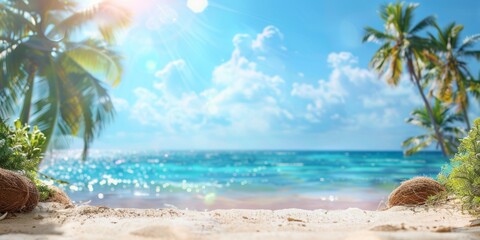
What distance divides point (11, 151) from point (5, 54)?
843 cm

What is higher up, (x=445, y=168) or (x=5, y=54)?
(x=5, y=54)

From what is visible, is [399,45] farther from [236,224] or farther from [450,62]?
[236,224]

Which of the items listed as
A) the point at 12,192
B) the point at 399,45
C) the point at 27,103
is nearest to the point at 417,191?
the point at 12,192

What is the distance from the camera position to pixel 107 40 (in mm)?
17016

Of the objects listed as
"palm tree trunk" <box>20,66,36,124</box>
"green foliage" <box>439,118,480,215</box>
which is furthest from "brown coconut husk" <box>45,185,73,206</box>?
"palm tree trunk" <box>20,66,36,124</box>

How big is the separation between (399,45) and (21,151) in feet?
89.1

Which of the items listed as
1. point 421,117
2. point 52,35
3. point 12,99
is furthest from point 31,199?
point 421,117

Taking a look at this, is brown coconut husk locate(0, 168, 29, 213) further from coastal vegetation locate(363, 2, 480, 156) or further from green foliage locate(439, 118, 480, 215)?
coastal vegetation locate(363, 2, 480, 156)

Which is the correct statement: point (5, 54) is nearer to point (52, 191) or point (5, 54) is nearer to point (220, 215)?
point (52, 191)

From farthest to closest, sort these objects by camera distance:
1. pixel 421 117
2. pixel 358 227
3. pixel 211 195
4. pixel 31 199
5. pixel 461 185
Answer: pixel 421 117, pixel 211 195, pixel 31 199, pixel 461 185, pixel 358 227

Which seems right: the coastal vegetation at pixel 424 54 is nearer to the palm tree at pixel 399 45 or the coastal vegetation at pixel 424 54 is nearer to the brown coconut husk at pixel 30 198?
the palm tree at pixel 399 45

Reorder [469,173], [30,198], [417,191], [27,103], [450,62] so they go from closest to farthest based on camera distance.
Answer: [469,173] → [30,198] → [417,191] → [27,103] → [450,62]

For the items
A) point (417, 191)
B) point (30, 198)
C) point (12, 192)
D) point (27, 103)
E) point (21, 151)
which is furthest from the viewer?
point (27, 103)

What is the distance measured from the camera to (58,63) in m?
15.6
